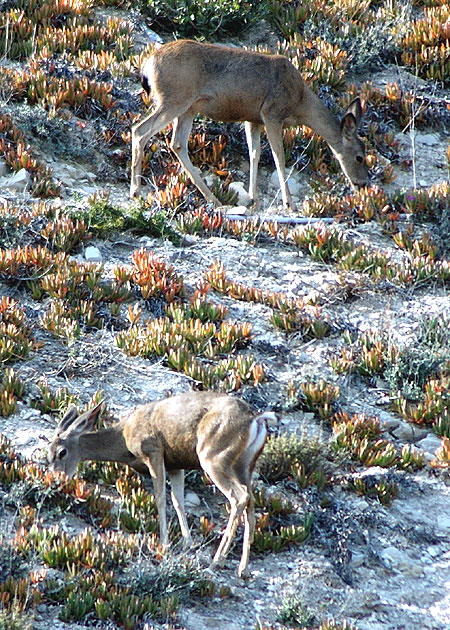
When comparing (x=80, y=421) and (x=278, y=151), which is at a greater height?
(x=278, y=151)

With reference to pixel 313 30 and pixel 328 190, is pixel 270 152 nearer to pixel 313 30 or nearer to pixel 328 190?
pixel 328 190

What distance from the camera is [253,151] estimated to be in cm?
1477

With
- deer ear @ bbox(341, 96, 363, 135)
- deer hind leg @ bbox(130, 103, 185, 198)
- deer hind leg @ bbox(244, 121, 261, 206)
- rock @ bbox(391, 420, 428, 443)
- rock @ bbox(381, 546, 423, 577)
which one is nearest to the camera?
rock @ bbox(381, 546, 423, 577)

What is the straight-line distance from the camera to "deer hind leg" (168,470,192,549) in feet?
28.0

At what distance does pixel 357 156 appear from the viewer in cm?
1494

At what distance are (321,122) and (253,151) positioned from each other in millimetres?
1085

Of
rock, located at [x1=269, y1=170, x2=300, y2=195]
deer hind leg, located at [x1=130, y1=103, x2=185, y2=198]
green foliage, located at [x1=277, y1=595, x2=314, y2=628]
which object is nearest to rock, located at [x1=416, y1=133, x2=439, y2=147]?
rock, located at [x1=269, y1=170, x2=300, y2=195]

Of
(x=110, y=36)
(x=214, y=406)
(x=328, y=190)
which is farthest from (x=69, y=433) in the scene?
(x=110, y=36)

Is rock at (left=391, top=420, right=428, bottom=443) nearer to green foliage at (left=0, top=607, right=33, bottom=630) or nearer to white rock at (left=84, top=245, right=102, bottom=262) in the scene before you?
white rock at (left=84, top=245, right=102, bottom=262)

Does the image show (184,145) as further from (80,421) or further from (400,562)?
(400,562)

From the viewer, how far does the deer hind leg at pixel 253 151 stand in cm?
1458

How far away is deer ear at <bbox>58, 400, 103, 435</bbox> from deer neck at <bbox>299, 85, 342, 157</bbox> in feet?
23.1

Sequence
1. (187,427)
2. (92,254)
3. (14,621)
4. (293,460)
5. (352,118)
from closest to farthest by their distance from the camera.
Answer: (14,621) < (187,427) < (293,460) < (92,254) < (352,118)

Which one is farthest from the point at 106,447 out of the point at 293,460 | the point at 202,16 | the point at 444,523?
the point at 202,16
